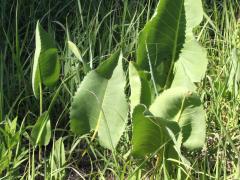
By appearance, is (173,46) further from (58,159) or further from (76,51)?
(58,159)

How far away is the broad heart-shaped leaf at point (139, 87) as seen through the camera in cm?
117

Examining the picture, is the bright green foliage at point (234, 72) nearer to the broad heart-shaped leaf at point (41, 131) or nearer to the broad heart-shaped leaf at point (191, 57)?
the broad heart-shaped leaf at point (191, 57)

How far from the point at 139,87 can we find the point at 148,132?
0.10m

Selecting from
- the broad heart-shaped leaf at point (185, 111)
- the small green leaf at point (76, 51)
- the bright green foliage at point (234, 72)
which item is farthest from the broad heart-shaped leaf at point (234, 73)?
the small green leaf at point (76, 51)

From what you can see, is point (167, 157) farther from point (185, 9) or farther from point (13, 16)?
point (13, 16)

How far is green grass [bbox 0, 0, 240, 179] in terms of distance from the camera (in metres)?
1.19

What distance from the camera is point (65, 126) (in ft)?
4.48

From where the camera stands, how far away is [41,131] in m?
1.19

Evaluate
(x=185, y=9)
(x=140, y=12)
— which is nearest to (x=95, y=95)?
(x=185, y=9)

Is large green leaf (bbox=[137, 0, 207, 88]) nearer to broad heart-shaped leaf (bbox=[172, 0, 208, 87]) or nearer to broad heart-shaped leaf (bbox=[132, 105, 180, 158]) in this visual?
broad heart-shaped leaf (bbox=[172, 0, 208, 87])

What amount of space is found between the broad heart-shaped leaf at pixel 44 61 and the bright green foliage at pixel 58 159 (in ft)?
0.42

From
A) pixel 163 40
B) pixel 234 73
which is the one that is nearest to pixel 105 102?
pixel 163 40

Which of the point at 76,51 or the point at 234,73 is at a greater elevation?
the point at 76,51

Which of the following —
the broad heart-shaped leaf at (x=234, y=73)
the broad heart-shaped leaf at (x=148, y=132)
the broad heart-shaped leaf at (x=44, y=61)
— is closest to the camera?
the broad heart-shaped leaf at (x=148, y=132)
